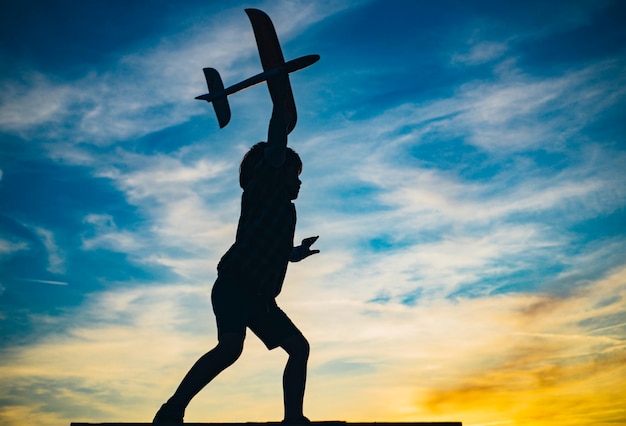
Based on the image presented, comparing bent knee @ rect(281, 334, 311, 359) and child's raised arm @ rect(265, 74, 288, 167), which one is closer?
child's raised arm @ rect(265, 74, 288, 167)

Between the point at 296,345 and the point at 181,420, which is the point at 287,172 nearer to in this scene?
the point at 296,345

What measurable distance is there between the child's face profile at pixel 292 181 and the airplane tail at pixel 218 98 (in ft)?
4.24

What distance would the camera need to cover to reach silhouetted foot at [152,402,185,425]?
4.20m

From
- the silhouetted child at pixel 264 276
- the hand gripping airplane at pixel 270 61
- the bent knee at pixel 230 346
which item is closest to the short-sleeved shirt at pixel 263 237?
the silhouetted child at pixel 264 276

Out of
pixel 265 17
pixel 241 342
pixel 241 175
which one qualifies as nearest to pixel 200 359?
pixel 241 342

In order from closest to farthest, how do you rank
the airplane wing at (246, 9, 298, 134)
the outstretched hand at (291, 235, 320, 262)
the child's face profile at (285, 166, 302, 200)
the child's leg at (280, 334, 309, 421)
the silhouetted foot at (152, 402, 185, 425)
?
the silhouetted foot at (152, 402, 185, 425) → the child's leg at (280, 334, 309, 421) → the child's face profile at (285, 166, 302, 200) → the airplane wing at (246, 9, 298, 134) → the outstretched hand at (291, 235, 320, 262)

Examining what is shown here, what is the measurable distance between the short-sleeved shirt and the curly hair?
6.3 inches

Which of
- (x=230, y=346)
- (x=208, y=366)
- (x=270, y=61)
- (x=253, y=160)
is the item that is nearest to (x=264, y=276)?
(x=230, y=346)

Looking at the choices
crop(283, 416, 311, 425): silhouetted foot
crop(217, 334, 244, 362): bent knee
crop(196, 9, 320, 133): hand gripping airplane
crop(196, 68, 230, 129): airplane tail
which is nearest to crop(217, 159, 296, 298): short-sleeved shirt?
crop(217, 334, 244, 362): bent knee

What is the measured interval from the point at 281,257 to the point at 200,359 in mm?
1102

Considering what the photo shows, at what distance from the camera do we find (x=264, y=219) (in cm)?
475

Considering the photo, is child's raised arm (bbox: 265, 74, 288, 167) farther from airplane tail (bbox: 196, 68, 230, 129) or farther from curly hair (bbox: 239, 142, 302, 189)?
airplane tail (bbox: 196, 68, 230, 129)

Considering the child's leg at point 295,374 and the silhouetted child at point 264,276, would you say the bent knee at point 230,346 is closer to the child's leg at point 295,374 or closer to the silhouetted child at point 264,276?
the silhouetted child at point 264,276

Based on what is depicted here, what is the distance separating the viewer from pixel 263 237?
4.70 meters
